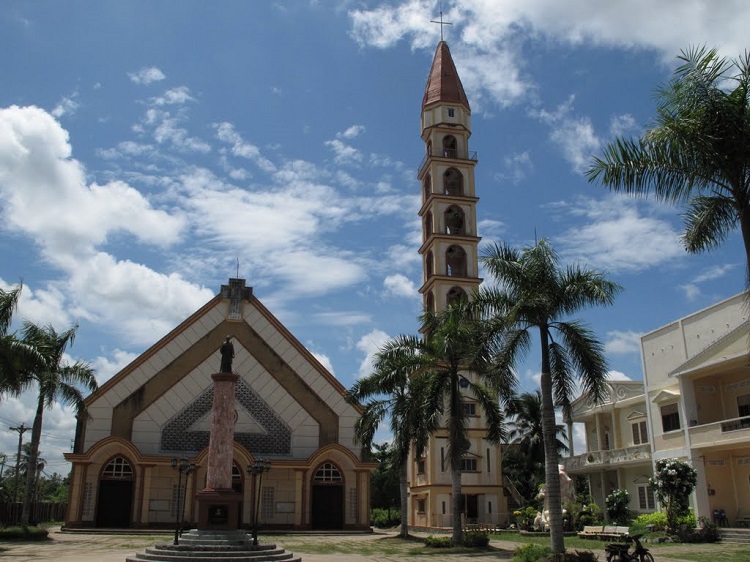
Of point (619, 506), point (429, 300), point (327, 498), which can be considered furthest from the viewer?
point (429, 300)

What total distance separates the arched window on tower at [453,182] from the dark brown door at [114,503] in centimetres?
3045

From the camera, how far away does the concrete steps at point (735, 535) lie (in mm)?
26234

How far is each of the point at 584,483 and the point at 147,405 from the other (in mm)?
31438

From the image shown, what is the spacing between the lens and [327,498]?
38.4m

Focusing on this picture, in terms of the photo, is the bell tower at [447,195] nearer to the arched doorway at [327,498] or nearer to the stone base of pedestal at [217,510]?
the arched doorway at [327,498]

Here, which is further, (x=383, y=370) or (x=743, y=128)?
(x=383, y=370)

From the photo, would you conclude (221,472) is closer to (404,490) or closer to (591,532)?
(404,490)

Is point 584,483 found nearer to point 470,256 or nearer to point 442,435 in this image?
point 442,435

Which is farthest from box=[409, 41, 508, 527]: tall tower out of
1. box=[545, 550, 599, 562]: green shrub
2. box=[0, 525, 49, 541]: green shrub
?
box=[545, 550, 599, 562]: green shrub

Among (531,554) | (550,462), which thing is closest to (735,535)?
(531,554)

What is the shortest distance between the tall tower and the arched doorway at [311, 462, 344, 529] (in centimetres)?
757

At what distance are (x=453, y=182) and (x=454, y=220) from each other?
3.07 m

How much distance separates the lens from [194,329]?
40938 millimetres

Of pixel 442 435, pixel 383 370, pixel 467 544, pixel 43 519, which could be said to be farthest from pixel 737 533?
pixel 43 519
